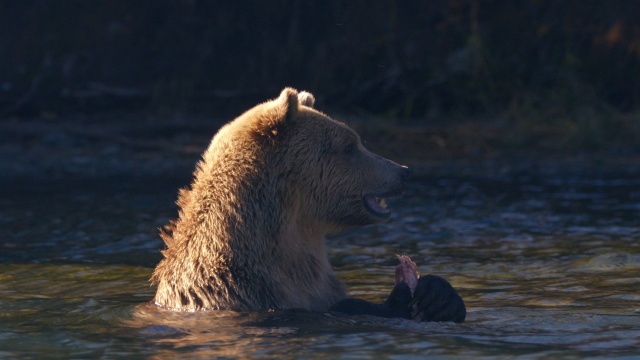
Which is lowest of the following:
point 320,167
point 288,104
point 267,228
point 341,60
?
point 267,228

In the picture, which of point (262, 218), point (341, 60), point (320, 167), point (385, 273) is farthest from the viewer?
point (341, 60)

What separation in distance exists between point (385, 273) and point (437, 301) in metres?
2.08

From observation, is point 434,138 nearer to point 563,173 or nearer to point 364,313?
point 563,173

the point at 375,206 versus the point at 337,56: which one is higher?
the point at 337,56

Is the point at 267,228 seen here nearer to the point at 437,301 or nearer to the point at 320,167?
the point at 320,167

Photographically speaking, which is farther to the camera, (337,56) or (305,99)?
(337,56)

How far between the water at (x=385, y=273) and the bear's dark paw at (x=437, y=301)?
0.41ft

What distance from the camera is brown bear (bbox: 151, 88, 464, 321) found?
5.67 meters

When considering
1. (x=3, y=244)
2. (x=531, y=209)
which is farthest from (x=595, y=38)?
(x=3, y=244)

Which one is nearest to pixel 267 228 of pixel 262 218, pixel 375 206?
pixel 262 218

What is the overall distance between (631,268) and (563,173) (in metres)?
4.96

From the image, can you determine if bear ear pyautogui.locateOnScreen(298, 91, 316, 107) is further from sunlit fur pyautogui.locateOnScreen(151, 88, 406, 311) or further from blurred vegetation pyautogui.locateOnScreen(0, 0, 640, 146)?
blurred vegetation pyautogui.locateOnScreen(0, 0, 640, 146)

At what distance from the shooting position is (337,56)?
1584 cm

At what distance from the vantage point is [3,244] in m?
9.14
